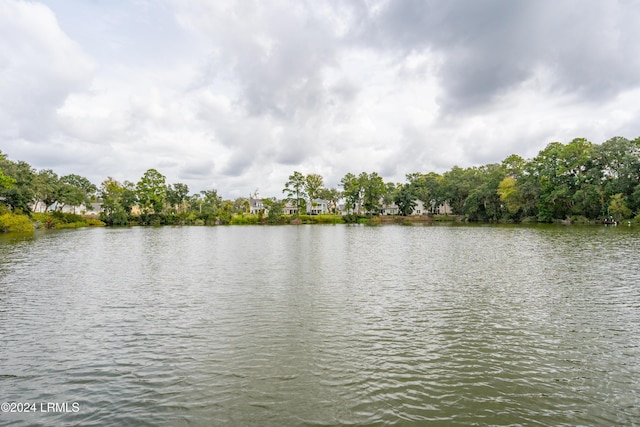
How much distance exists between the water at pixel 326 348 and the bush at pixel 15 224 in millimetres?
47640

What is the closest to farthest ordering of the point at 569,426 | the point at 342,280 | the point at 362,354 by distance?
the point at 569,426, the point at 362,354, the point at 342,280

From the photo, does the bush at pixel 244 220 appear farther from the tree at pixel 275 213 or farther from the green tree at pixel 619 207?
the green tree at pixel 619 207

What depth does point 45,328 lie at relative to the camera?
11219 mm

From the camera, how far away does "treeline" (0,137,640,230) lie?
62.7 m

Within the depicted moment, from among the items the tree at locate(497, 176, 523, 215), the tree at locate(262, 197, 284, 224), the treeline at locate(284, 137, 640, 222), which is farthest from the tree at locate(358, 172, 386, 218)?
the tree at locate(497, 176, 523, 215)

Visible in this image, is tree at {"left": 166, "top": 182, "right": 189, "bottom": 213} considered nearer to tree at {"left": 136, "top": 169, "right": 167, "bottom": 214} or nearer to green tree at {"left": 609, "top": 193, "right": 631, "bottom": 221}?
tree at {"left": 136, "top": 169, "right": 167, "bottom": 214}

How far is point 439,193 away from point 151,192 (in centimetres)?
8571

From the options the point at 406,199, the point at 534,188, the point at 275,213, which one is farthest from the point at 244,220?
the point at 534,188

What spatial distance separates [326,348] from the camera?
30.8ft

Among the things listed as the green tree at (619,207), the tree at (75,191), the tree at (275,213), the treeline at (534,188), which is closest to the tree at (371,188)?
the treeline at (534,188)

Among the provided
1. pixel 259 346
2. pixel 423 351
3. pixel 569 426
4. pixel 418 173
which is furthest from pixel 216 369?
pixel 418 173

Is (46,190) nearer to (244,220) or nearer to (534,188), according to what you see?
(244,220)

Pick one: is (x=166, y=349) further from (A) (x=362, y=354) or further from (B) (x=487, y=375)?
(B) (x=487, y=375)

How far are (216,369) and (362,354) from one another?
3.61 m
